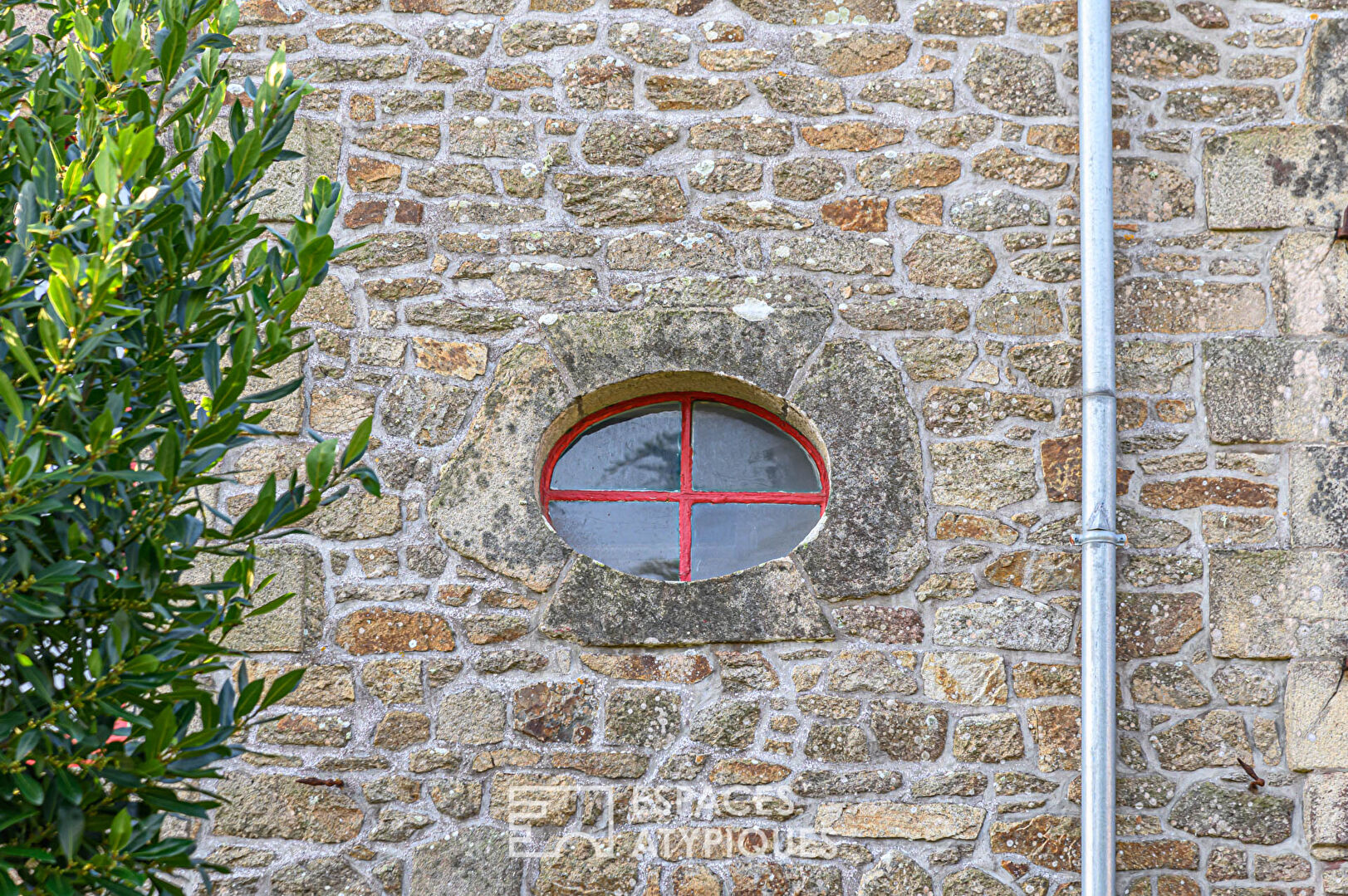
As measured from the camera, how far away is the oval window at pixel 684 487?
3.35m

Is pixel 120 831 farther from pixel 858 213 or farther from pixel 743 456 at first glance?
pixel 858 213

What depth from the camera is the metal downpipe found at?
2924 millimetres

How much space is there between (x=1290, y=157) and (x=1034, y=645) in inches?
64.3

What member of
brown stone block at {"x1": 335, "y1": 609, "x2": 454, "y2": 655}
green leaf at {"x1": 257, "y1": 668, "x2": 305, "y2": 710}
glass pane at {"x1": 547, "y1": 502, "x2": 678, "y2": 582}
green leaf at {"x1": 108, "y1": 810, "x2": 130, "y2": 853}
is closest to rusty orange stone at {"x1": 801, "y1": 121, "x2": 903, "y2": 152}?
glass pane at {"x1": 547, "y1": 502, "x2": 678, "y2": 582}

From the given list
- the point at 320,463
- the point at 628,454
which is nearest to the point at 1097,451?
the point at 628,454

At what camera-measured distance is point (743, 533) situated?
11.0ft

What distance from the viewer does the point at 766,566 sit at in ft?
10.3

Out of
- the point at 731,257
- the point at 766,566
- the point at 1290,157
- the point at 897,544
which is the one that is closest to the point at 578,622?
the point at 766,566

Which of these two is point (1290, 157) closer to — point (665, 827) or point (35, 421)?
point (665, 827)

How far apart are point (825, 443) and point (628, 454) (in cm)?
59

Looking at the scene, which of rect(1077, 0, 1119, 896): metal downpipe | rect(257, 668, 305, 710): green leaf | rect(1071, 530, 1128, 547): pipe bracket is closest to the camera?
rect(257, 668, 305, 710): green leaf

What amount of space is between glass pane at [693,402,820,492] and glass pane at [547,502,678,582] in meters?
0.16

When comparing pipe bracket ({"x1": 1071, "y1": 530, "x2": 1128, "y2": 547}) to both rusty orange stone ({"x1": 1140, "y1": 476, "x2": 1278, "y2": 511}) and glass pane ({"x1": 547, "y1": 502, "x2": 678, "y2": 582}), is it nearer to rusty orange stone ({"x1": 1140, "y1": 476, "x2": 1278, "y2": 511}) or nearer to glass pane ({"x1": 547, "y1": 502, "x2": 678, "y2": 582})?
rusty orange stone ({"x1": 1140, "y1": 476, "x2": 1278, "y2": 511})

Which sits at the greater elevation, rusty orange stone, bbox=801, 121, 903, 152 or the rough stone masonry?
rusty orange stone, bbox=801, 121, 903, 152
